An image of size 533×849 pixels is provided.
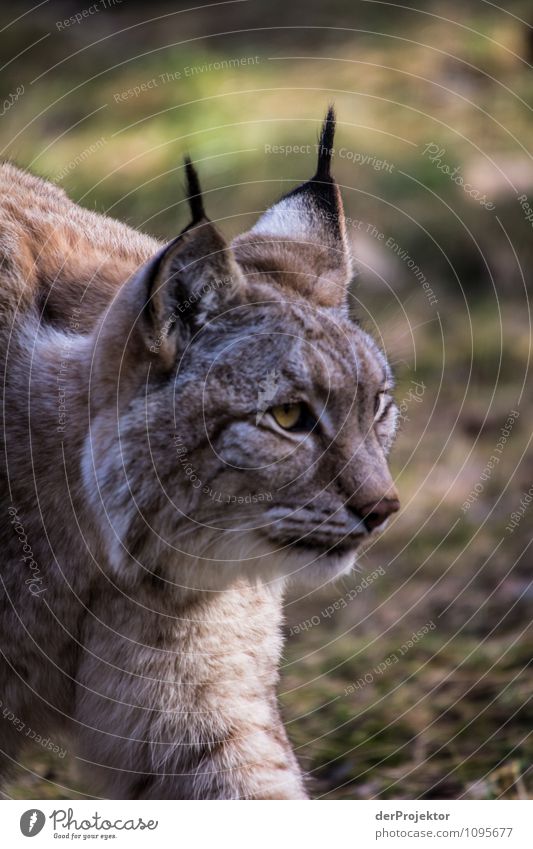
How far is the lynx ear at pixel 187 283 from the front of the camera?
3072mm

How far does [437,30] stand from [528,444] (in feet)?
15.1

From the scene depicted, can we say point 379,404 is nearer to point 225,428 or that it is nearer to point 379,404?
point 379,404

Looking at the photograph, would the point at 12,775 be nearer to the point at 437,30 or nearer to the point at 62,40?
the point at 62,40

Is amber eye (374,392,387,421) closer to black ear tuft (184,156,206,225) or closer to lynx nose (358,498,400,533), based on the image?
lynx nose (358,498,400,533)

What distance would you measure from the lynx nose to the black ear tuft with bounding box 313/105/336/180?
1.21m

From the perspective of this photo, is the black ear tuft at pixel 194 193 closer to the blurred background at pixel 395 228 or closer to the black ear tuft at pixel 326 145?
the black ear tuft at pixel 326 145

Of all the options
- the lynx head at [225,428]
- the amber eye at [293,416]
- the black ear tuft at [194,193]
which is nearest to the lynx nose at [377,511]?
the lynx head at [225,428]

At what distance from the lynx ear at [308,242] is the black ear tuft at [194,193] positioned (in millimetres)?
489

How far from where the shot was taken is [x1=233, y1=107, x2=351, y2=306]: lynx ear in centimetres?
362

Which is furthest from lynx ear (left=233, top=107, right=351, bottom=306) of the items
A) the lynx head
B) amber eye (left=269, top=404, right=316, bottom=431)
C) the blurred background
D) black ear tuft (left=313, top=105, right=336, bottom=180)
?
the blurred background

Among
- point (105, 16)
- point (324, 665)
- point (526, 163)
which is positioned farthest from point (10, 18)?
point (324, 665)

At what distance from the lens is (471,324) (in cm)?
801

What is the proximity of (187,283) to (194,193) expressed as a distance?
0.90ft

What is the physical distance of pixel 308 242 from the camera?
383 centimetres
